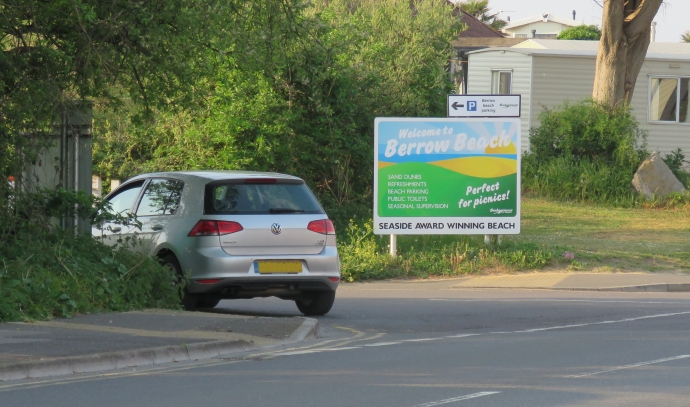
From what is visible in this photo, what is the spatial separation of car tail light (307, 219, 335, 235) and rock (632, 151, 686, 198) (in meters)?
20.0

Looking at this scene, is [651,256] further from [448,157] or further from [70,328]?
[70,328]

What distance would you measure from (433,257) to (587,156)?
13.4 meters

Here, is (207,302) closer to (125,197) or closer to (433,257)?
(125,197)

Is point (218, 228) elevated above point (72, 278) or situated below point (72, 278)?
above

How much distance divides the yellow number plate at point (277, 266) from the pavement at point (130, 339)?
61 cm

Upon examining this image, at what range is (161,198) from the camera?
41.8ft

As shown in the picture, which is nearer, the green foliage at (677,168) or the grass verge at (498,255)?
the grass verge at (498,255)

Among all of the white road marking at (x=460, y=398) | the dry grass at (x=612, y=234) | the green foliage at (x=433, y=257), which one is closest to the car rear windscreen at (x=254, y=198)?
the white road marking at (x=460, y=398)

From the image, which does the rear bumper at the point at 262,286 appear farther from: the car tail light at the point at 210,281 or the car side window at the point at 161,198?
the car side window at the point at 161,198

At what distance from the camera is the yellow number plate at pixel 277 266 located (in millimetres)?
11787

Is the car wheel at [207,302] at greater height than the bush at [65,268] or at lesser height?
lesser

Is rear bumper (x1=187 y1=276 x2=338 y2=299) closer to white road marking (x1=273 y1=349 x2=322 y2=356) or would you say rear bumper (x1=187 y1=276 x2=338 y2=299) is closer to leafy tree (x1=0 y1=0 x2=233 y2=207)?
white road marking (x1=273 y1=349 x2=322 y2=356)

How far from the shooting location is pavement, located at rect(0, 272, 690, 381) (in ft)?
27.7

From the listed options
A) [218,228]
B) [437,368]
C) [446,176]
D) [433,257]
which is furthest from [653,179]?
[437,368]
